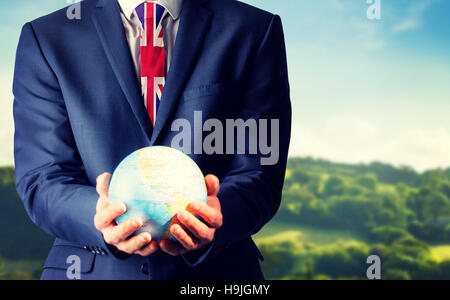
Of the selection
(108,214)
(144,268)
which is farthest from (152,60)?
(144,268)

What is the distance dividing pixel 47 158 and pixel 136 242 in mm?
721

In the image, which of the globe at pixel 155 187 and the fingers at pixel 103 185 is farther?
the fingers at pixel 103 185

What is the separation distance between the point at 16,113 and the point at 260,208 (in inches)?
50.3

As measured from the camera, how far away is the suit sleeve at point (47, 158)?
235cm

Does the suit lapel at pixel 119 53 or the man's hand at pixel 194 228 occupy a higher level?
the suit lapel at pixel 119 53

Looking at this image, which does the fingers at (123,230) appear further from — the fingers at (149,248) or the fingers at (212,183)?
the fingers at (212,183)

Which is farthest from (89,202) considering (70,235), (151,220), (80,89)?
(80,89)

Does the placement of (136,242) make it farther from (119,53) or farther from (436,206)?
(436,206)

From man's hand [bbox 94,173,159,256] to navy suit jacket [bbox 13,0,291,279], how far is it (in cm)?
11

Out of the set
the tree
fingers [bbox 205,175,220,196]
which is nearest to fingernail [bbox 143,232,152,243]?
fingers [bbox 205,175,220,196]

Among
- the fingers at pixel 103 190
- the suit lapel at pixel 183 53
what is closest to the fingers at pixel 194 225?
the fingers at pixel 103 190

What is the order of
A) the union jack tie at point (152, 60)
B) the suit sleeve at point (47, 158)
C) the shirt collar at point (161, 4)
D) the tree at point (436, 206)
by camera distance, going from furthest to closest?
1. the tree at point (436, 206)
2. the shirt collar at point (161, 4)
3. the union jack tie at point (152, 60)
4. the suit sleeve at point (47, 158)

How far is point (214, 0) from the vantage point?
2.86 metres
